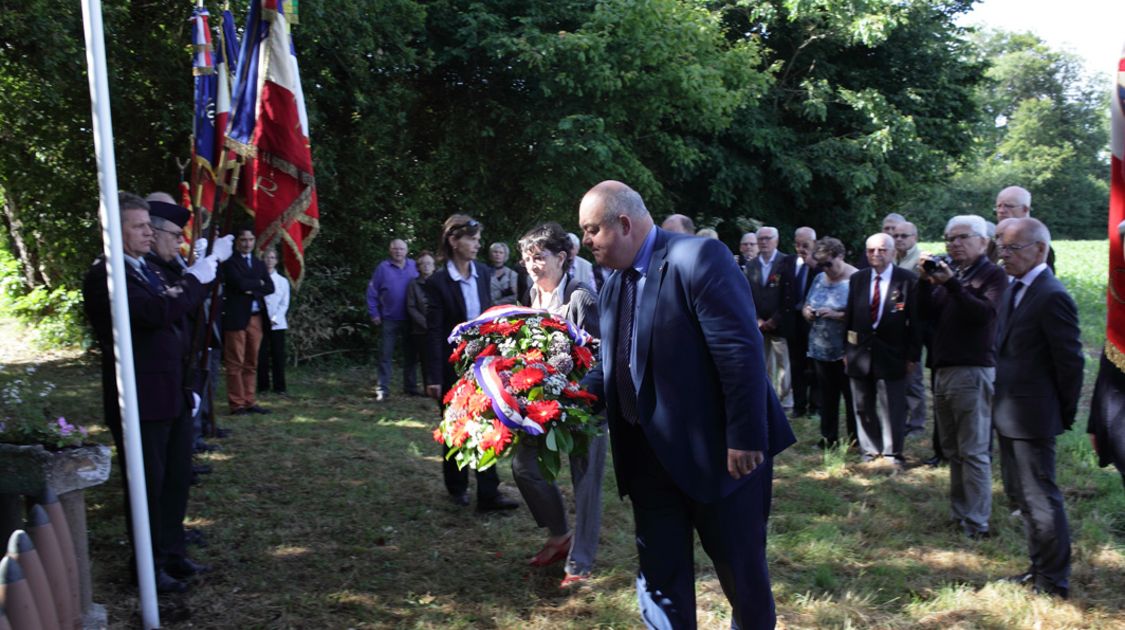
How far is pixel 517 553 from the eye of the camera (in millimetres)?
5914

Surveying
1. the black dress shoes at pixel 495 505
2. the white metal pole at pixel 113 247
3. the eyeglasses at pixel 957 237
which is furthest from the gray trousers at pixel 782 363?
the white metal pole at pixel 113 247

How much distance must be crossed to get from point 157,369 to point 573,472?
2464mm

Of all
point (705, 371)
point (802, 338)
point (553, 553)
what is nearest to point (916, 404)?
point (802, 338)

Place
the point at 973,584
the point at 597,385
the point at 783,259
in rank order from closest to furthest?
1. the point at 597,385
2. the point at 973,584
3. the point at 783,259

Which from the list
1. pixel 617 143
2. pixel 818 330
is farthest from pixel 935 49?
pixel 818 330

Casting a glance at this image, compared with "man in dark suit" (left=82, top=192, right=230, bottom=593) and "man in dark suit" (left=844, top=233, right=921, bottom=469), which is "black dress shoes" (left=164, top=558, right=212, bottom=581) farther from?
"man in dark suit" (left=844, top=233, right=921, bottom=469)

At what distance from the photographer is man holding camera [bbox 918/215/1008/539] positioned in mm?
6219

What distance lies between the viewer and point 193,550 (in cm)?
586

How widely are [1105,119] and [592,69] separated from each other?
66767mm

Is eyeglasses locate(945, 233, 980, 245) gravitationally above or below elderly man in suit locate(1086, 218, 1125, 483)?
above

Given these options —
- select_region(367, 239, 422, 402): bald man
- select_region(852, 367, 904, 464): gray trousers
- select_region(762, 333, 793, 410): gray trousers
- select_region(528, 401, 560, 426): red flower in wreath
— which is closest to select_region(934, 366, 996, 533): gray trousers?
select_region(852, 367, 904, 464): gray trousers

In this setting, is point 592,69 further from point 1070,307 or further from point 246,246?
point 1070,307

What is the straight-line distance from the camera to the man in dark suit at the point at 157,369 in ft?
16.0

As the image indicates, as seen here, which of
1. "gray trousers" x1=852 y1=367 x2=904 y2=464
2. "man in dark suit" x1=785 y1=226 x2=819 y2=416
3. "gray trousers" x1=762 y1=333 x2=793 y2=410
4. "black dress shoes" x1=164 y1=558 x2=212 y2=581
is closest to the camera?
"black dress shoes" x1=164 y1=558 x2=212 y2=581
